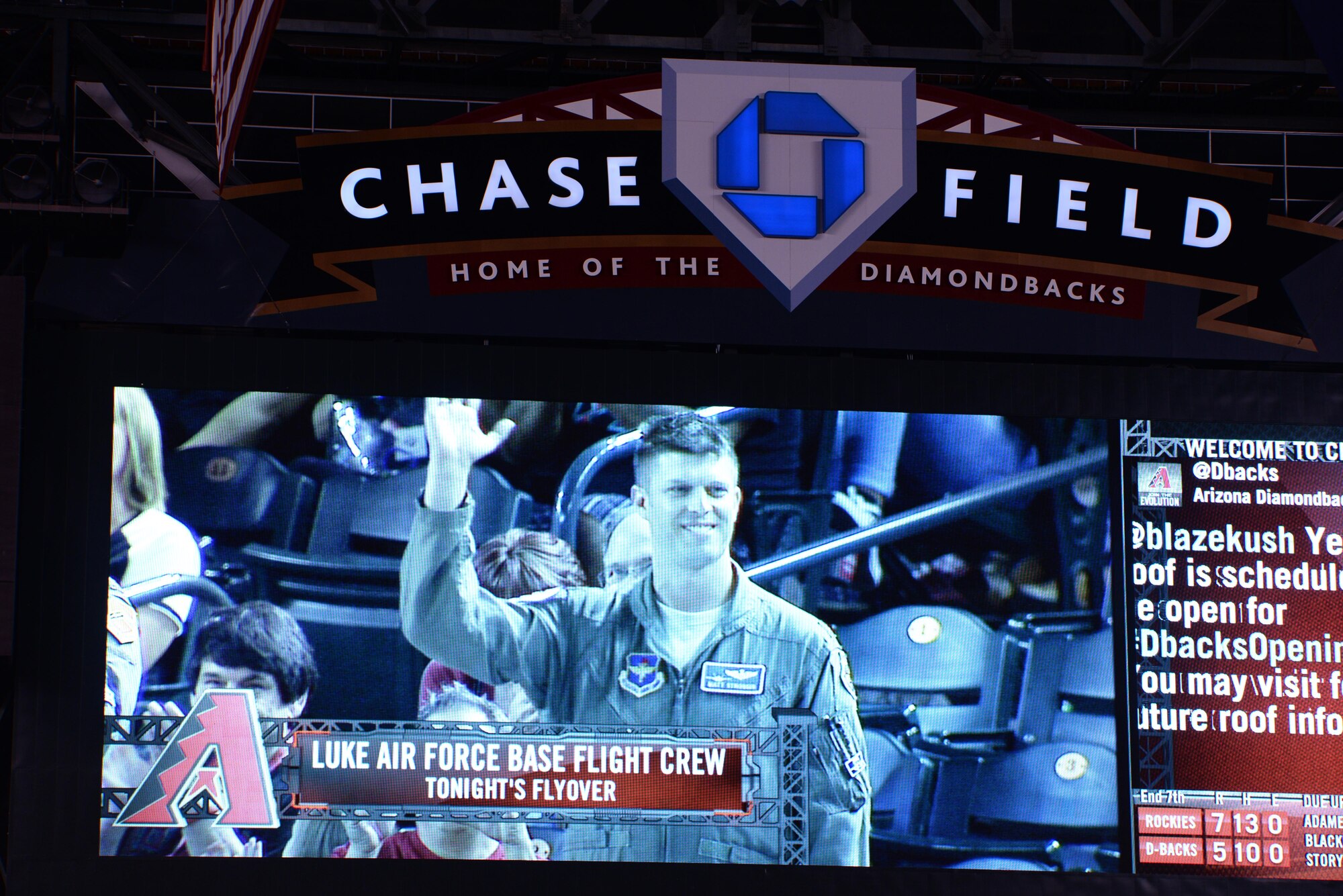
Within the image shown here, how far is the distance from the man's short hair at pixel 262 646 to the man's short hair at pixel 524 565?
115 centimetres

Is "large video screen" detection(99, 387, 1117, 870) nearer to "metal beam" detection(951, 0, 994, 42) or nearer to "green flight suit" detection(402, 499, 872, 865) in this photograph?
Result: "green flight suit" detection(402, 499, 872, 865)

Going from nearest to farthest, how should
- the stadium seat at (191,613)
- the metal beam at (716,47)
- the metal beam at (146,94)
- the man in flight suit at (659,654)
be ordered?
the stadium seat at (191,613), the man in flight suit at (659,654), the metal beam at (146,94), the metal beam at (716,47)

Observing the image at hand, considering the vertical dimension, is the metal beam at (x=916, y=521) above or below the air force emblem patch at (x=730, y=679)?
above

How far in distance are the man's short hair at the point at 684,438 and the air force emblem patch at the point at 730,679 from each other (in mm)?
1265

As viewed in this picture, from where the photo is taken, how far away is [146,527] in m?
10.2

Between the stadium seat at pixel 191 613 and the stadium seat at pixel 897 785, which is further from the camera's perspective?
the stadium seat at pixel 897 785

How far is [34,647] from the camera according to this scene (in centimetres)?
1009

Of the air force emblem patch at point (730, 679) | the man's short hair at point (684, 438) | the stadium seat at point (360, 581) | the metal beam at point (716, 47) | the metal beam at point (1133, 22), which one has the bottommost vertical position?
the air force emblem patch at point (730, 679)

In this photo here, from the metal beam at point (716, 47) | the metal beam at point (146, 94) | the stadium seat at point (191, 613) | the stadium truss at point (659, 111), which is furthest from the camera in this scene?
the metal beam at point (716, 47)

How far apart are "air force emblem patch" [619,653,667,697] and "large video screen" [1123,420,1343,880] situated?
287cm

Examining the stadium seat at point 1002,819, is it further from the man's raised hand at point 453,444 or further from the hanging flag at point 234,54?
the hanging flag at point 234,54

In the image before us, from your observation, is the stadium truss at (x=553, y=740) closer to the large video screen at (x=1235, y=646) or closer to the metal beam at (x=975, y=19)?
the large video screen at (x=1235, y=646)

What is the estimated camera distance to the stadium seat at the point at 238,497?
1020 centimetres

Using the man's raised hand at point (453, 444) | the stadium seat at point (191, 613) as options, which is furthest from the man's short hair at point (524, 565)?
the stadium seat at point (191, 613)
